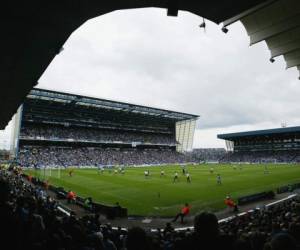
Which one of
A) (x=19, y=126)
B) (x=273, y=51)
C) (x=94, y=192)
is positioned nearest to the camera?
(x=273, y=51)

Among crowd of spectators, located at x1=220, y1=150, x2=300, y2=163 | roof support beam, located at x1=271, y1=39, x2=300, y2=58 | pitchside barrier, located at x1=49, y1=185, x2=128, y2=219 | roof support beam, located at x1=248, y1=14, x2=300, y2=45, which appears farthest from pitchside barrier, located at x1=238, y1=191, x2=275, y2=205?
crowd of spectators, located at x1=220, y1=150, x2=300, y2=163

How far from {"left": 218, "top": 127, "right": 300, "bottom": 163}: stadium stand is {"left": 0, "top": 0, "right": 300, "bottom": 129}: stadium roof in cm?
8206

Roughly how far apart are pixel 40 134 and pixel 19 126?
581 centimetres

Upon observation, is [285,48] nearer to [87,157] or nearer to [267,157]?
[87,157]

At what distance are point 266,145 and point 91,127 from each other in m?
62.3

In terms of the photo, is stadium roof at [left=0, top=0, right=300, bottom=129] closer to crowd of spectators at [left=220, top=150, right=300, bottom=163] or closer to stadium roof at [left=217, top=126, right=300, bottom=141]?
crowd of spectators at [left=220, top=150, right=300, bottom=163]

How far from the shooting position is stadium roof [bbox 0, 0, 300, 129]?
5.86 m

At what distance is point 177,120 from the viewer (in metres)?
107

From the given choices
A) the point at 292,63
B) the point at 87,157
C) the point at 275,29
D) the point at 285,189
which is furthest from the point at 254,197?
the point at 87,157

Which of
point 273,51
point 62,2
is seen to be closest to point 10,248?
point 62,2

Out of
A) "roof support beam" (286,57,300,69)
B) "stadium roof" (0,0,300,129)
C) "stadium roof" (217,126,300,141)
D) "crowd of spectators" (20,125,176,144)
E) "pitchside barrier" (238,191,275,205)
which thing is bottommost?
"pitchside barrier" (238,191,275,205)

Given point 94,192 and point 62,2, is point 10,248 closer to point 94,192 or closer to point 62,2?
point 62,2

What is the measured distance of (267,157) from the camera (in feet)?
298

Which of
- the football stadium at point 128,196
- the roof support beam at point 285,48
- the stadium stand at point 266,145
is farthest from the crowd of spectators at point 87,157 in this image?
the roof support beam at point 285,48
